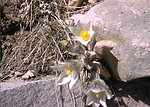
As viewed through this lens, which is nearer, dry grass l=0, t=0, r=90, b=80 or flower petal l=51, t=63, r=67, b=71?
flower petal l=51, t=63, r=67, b=71

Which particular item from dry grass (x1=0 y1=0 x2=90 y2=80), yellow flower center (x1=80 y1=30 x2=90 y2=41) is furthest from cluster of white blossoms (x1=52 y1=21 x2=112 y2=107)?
dry grass (x1=0 y1=0 x2=90 y2=80)

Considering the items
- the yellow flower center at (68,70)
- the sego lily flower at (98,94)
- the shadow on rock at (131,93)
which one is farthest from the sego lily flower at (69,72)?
the shadow on rock at (131,93)

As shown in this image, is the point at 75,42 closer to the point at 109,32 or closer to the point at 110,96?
the point at 109,32

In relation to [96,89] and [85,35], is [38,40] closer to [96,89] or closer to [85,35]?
[85,35]

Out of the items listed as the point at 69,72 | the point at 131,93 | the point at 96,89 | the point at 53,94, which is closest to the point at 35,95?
the point at 53,94

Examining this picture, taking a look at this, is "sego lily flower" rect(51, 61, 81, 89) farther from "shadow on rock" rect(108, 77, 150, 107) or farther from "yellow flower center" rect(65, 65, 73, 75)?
"shadow on rock" rect(108, 77, 150, 107)
